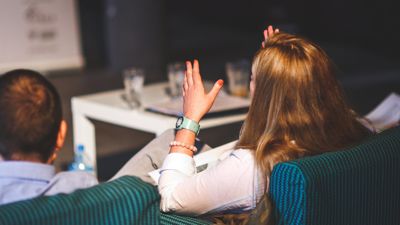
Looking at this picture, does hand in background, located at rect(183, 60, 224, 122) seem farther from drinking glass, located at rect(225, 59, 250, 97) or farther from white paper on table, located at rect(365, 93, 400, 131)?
drinking glass, located at rect(225, 59, 250, 97)

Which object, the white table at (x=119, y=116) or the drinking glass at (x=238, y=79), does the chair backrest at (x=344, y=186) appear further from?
the drinking glass at (x=238, y=79)

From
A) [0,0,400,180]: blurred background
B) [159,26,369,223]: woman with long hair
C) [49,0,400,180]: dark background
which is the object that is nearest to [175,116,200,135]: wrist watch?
[159,26,369,223]: woman with long hair

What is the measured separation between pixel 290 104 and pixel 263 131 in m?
0.11

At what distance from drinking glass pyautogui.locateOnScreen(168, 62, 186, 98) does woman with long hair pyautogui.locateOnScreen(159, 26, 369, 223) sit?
1.76 meters

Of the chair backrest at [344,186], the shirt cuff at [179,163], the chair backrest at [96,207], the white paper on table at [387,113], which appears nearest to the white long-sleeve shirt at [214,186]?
the shirt cuff at [179,163]

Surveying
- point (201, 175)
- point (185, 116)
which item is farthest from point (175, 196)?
point (185, 116)

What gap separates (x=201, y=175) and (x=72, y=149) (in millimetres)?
3143

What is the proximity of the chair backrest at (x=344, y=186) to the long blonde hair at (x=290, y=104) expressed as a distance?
0.11 m

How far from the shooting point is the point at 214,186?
1.78m

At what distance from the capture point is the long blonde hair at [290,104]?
71.9 inches

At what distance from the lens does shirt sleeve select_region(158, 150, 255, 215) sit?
1.79 metres

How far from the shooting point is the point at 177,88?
3734 mm

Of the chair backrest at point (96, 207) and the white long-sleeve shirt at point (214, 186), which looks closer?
the chair backrest at point (96, 207)

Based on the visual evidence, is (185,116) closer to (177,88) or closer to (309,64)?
(309,64)
